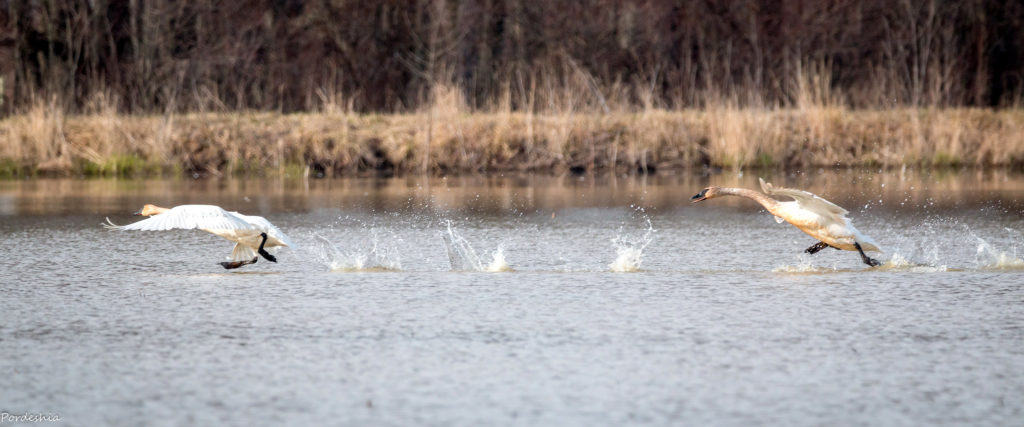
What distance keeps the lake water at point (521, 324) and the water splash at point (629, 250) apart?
34mm

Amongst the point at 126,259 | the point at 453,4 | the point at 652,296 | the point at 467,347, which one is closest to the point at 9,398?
the point at 467,347

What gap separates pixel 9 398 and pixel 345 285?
11.3 ft

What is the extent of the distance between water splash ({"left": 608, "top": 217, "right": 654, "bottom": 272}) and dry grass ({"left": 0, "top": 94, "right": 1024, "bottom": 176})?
9.46 metres

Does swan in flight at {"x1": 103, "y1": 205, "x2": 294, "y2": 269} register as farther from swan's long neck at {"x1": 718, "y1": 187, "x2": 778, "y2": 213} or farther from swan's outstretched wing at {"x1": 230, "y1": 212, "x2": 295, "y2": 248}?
swan's long neck at {"x1": 718, "y1": 187, "x2": 778, "y2": 213}

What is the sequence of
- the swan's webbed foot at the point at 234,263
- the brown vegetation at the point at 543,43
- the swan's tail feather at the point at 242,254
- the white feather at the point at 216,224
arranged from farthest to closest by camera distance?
the brown vegetation at the point at 543,43 < the swan's tail feather at the point at 242,254 < the swan's webbed foot at the point at 234,263 < the white feather at the point at 216,224

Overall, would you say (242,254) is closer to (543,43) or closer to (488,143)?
(488,143)

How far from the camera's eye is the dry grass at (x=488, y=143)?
2172 cm

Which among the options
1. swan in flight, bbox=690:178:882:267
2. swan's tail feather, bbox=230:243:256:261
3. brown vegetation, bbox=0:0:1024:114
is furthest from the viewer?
brown vegetation, bbox=0:0:1024:114

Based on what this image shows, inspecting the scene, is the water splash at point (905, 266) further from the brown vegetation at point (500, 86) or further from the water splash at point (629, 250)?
the brown vegetation at point (500, 86)

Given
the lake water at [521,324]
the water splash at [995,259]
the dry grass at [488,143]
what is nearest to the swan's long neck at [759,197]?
the lake water at [521,324]

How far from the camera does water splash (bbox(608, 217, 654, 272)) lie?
376 inches

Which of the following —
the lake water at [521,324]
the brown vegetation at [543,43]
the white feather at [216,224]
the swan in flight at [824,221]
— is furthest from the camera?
the brown vegetation at [543,43]

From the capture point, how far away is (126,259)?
1035 centimetres

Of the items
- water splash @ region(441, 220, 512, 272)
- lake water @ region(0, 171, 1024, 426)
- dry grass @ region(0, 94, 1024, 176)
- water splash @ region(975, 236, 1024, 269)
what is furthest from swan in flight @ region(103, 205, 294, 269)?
dry grass @ region(0, 94, 1024, 176)
